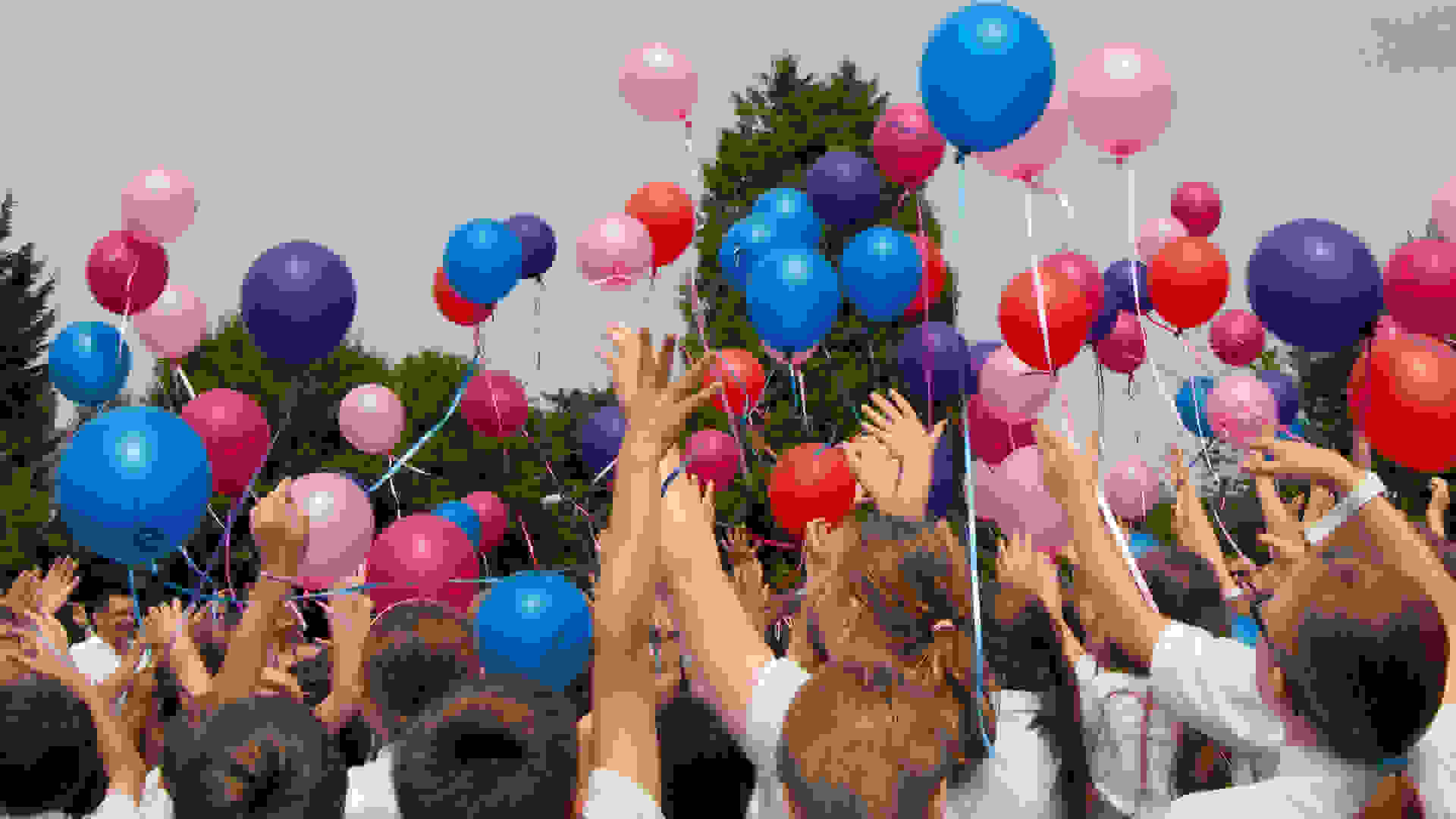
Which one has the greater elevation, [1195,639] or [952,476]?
[1195,639]

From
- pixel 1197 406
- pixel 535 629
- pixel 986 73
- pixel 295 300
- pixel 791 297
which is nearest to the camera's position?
pixel 986 73

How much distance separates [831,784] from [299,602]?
7260 mm

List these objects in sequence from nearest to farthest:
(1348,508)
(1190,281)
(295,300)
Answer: (1348,508), (295,300), (1190,281)

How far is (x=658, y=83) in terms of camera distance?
7.91 metres

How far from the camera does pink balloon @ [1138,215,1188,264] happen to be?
8.68 m

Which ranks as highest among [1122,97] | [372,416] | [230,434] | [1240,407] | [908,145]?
[1122,97]

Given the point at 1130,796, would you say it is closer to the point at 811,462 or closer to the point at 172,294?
the point at 811,462

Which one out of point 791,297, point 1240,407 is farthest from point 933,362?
point 1240,407

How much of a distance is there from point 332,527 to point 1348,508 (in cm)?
528

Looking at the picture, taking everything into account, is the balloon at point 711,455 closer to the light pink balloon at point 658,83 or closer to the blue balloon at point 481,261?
the blue balloon at point 481,261

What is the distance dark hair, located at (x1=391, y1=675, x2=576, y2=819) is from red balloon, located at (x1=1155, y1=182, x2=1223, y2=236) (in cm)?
791

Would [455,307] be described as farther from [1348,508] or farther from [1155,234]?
[1348,508]

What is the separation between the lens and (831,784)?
1.94 m

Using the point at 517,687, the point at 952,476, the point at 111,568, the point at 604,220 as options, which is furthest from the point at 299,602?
the point at 111,568
